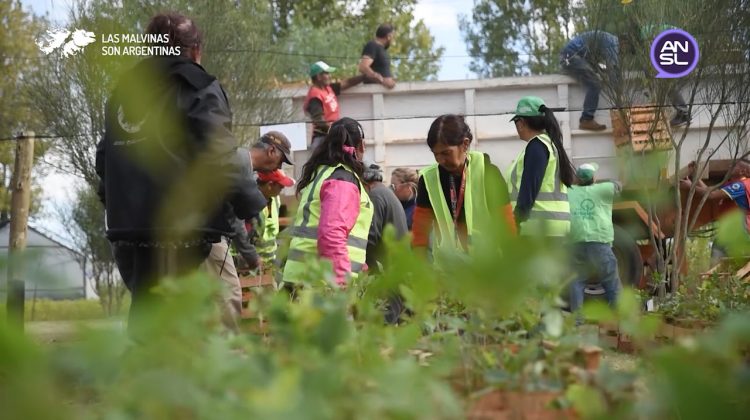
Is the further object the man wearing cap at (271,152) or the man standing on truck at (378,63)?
the man standing on truck at (378,63)

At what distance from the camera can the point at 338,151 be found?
508cm

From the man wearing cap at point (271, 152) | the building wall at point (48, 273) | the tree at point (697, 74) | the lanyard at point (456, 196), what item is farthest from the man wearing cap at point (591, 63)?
the building wall at point (48, 273)

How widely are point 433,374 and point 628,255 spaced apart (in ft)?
31.4

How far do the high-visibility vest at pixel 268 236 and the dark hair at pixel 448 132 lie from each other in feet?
6.61

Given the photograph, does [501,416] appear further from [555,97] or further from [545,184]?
[555,97]

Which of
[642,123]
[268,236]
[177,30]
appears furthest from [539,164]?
[642,123]

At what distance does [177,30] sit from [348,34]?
102ft

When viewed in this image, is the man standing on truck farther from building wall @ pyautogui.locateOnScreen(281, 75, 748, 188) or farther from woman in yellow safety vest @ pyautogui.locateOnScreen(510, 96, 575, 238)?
woman in yellow safety vest @ pyautogui.locateOnScreen(510, 96, 575, 238)

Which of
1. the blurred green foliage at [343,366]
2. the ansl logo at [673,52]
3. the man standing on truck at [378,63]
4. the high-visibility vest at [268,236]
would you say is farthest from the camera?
the man standing on truck at [378,63]

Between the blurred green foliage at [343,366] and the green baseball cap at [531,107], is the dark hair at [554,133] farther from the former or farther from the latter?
the blurred green foliage at [343,366]

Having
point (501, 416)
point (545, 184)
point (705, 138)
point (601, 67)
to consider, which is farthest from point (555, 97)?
point (501, 416)

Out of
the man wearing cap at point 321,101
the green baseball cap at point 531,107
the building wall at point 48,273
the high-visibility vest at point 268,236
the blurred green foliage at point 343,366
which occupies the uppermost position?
the man wearing cap at point 321,101

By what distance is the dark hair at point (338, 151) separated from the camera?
507 centimetres

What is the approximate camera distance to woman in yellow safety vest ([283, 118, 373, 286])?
191 inches
